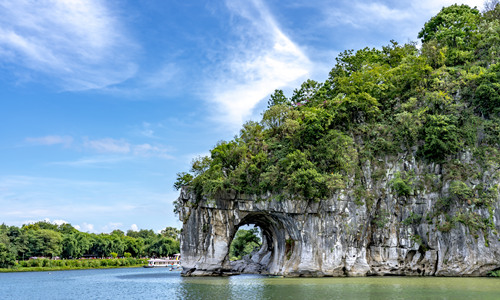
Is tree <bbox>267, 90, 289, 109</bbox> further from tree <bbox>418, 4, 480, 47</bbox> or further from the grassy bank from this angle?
the grassy bank

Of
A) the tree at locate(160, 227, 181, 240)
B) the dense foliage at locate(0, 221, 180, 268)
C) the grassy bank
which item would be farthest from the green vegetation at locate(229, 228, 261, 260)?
the tree at locate(160, 227, 181, 240)

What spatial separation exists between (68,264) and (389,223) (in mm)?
52343

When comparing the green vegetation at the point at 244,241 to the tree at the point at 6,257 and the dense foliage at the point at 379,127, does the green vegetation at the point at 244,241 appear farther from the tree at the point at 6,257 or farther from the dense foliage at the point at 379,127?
the tree at the point at 6,257

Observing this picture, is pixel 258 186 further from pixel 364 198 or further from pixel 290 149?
pixel 364 198

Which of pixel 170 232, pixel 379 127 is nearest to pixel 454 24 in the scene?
pixel 379 127

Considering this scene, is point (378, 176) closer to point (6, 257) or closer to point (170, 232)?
point (6, 257)

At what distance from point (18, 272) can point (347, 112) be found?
168 feet

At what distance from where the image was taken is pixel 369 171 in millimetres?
32656

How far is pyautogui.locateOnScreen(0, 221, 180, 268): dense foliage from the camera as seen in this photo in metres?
57.1

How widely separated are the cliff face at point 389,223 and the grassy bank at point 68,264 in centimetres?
3479

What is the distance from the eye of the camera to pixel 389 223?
3112 centimetres

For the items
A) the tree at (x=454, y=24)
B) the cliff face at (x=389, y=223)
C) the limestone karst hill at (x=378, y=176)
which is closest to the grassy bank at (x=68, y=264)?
the limestone karst hill at (x=378, y=176)

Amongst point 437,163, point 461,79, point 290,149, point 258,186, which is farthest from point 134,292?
point 461,79

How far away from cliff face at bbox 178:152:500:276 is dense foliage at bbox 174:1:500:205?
0.86 m
